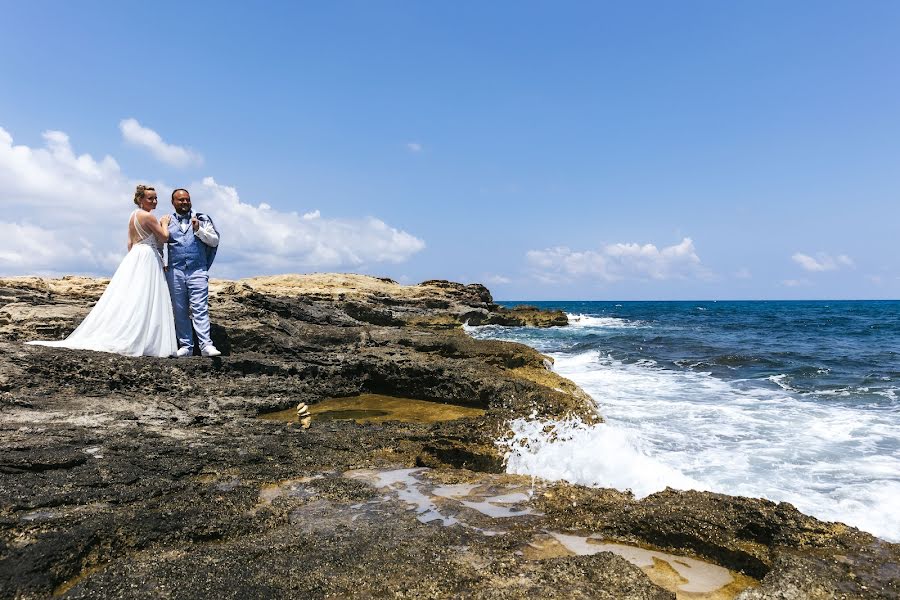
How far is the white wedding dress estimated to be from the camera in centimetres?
653

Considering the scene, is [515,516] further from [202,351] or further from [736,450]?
[202,351]

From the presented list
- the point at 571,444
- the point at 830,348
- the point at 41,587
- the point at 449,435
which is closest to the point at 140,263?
the point at 449,435

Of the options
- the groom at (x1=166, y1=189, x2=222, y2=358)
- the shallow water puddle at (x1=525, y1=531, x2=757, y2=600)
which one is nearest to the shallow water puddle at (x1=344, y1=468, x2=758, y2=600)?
the shallow water puddle at (x1=525, y1=531, x2=757, y2=600)

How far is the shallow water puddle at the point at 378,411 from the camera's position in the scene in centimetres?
619

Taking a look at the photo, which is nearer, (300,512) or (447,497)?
(300,512)

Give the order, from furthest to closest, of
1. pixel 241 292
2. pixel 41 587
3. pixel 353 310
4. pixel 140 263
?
pixel 353 310 → pixel 241 292 → pixel 140 263 → pixel 41 587

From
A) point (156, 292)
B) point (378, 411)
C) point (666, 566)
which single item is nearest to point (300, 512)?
point (666, 566)

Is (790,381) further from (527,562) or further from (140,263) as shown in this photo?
(140,263)

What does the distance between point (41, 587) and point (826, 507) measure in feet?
21.0

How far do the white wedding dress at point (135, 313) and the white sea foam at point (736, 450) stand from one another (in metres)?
4.96

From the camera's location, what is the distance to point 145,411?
203 inches

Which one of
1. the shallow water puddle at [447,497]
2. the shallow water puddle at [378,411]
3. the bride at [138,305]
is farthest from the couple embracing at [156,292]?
the shallow water puddle at [447,497]

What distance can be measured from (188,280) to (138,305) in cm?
84

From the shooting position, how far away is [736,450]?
7.09m
